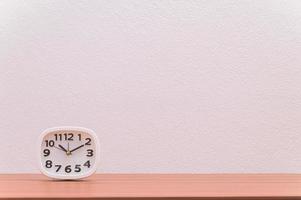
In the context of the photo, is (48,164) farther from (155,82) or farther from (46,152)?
(155,82)

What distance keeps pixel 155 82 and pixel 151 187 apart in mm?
690

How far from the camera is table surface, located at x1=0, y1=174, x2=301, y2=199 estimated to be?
1129 millimetres

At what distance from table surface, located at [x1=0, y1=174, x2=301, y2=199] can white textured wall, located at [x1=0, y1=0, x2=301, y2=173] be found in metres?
0.37

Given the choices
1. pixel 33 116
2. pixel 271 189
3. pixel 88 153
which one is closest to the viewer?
pixel 271 189

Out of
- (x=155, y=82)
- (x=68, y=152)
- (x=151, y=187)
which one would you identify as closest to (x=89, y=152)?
(x=68, y=152)

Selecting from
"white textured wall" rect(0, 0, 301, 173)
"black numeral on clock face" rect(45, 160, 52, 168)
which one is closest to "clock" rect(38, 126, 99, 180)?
"black numeral on clock face" rect(45, 160, 52, 168)

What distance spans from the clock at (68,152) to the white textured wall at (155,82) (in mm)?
433

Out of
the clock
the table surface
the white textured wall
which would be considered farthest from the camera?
the white textured wall

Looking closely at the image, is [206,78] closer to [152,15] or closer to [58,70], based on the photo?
[152,15]

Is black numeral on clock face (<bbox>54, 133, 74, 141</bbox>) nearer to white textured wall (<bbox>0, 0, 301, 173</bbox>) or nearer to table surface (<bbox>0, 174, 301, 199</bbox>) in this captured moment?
table surface (<bbox>0, 174, 301, 199</bbox>)

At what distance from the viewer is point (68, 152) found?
4.65ft

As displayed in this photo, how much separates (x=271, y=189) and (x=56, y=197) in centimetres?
49

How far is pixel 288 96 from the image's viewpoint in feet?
6.29

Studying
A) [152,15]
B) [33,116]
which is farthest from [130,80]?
[33,116]
